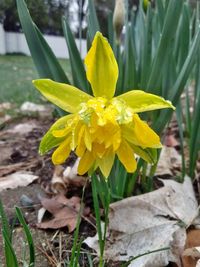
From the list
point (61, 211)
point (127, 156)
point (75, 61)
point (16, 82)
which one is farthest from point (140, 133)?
point (16, 82)

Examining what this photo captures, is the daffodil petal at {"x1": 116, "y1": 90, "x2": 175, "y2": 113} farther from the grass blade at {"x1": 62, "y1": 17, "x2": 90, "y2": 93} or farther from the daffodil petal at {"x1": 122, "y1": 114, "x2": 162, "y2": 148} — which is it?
the grass blade at {"x1": 62, "y1": 17, "x2": 90, "y2": 93}

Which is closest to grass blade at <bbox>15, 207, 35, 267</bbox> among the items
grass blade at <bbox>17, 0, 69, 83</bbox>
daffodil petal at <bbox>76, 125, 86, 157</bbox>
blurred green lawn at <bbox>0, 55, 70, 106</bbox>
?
daffodil petal at <bbox>76, 125, 86, 157</bbox>

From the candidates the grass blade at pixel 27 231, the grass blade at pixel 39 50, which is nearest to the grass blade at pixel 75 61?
the grass blade at pixel 39 50

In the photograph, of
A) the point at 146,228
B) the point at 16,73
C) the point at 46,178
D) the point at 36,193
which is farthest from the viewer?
the point at 16,73

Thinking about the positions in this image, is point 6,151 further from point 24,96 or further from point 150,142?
point 24,96

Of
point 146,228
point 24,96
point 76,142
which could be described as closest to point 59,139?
point 76,142

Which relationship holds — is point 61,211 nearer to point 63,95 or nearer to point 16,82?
point 63,95
